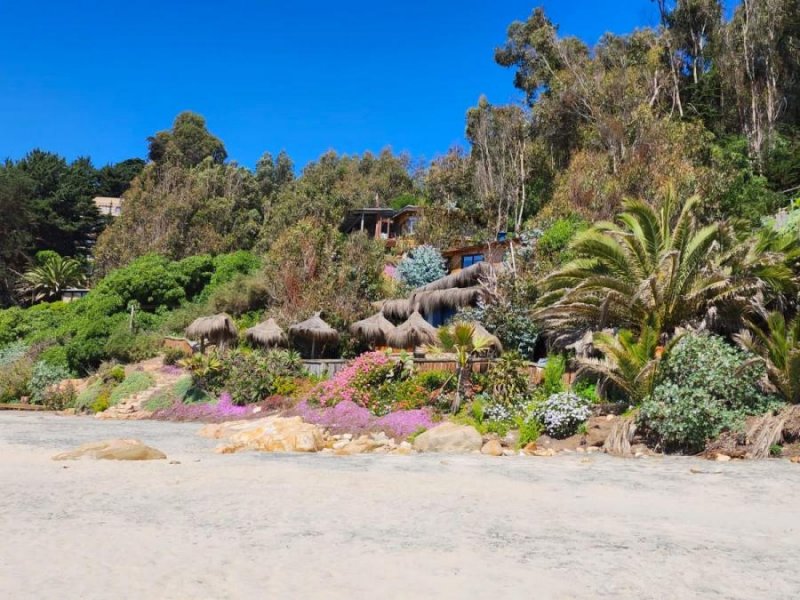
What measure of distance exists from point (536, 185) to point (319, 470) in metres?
35.4

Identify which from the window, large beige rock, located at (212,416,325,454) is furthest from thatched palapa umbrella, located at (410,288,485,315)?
large beige rock, located at (212,416,325,454)

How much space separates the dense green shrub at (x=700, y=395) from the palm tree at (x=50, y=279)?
4696 cm

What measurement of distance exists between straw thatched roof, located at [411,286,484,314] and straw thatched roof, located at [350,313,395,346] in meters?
3.70

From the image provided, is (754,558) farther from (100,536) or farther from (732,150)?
(732,150)

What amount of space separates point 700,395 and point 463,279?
17.0 meters

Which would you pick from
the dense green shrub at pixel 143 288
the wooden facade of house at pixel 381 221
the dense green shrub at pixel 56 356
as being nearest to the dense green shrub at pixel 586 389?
the dense green shrub at pixel 56 356

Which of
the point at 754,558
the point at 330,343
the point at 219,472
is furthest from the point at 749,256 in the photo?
the point at 330,343

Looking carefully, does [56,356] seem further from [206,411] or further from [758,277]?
[758,277]

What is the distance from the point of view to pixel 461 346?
18.0 m

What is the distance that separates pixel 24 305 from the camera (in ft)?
167

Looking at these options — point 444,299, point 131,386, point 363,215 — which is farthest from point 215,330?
point 363,215

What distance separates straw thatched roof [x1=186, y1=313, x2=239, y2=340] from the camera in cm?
2680

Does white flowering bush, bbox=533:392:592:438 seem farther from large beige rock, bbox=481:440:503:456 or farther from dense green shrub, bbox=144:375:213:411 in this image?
dense green shrub, bbox=144:375:213:411

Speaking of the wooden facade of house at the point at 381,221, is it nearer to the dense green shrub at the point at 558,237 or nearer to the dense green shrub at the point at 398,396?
the dense green shrub at the point at 558,237
